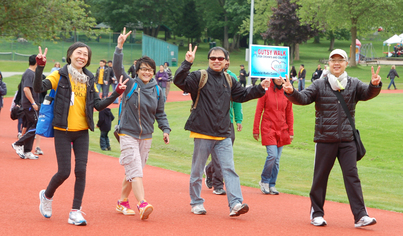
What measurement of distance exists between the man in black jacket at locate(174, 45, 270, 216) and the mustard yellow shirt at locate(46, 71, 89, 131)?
118 cm

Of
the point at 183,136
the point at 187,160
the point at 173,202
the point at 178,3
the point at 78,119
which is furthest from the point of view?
the point at 178,3

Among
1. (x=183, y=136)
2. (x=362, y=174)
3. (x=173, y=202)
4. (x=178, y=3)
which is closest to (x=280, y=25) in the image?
(x=178, y=3)

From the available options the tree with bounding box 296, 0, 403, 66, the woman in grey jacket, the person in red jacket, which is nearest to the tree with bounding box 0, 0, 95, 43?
the person in red jacket

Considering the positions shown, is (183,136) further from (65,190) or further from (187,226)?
(187,226)

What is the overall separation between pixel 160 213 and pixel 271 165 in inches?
89.8

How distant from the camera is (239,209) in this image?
5895mm

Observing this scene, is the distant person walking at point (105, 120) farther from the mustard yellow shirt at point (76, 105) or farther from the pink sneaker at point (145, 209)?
the pink sneaker at point (145, 209)

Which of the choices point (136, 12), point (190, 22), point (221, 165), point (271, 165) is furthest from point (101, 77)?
point (190, 22)

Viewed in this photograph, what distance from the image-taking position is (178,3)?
241 feet

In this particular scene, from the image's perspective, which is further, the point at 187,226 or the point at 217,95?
the point at 217,95

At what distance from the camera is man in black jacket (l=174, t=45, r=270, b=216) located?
19.9 feet

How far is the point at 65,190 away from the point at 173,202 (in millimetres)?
1681

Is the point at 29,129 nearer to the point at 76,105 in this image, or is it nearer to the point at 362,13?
the point at 76,105

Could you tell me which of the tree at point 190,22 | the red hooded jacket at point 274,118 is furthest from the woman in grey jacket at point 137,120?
the tree at point 190,22
